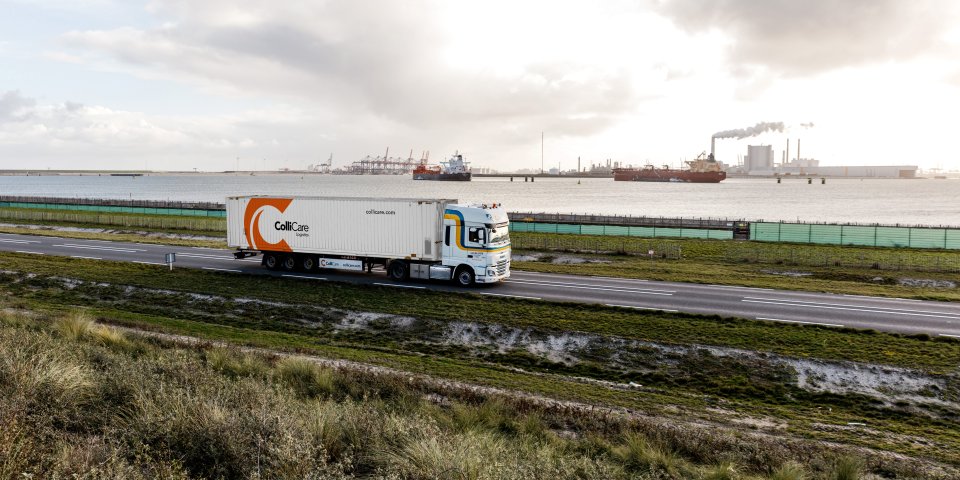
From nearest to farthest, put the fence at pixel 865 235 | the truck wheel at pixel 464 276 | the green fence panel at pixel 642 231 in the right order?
the truck wheel at pixel 464 276 < the fence at pixel 865 235 < the green fence panel at pixel 642 231

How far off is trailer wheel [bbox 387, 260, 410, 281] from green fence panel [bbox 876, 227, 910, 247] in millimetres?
33976

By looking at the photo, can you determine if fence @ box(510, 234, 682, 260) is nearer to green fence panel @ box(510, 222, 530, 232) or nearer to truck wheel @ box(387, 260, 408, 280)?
green fence panel @ box(510, 222, 530, 232)

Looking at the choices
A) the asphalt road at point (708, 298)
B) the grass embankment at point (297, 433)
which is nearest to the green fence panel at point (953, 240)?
the asphalt road at point (708, 298)

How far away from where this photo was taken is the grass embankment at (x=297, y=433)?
8.69m

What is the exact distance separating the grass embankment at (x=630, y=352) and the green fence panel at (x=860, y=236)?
25.7 m

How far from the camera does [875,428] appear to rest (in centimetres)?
1473

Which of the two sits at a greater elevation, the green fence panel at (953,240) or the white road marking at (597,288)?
the green fence panel at (953,240)

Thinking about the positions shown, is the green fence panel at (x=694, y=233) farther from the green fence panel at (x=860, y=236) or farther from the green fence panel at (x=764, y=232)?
the green fence panel at (x=860, y=236)

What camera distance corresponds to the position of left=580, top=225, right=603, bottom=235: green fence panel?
50.4 m

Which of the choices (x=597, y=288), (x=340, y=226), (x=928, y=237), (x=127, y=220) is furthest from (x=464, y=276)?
(x=127, y=220)

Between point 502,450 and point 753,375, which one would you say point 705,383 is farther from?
point 502,450

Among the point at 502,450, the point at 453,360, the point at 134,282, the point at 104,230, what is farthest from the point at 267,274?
the point at 104,230

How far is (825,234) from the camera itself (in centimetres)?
4378

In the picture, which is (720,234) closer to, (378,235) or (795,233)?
(795,233)
